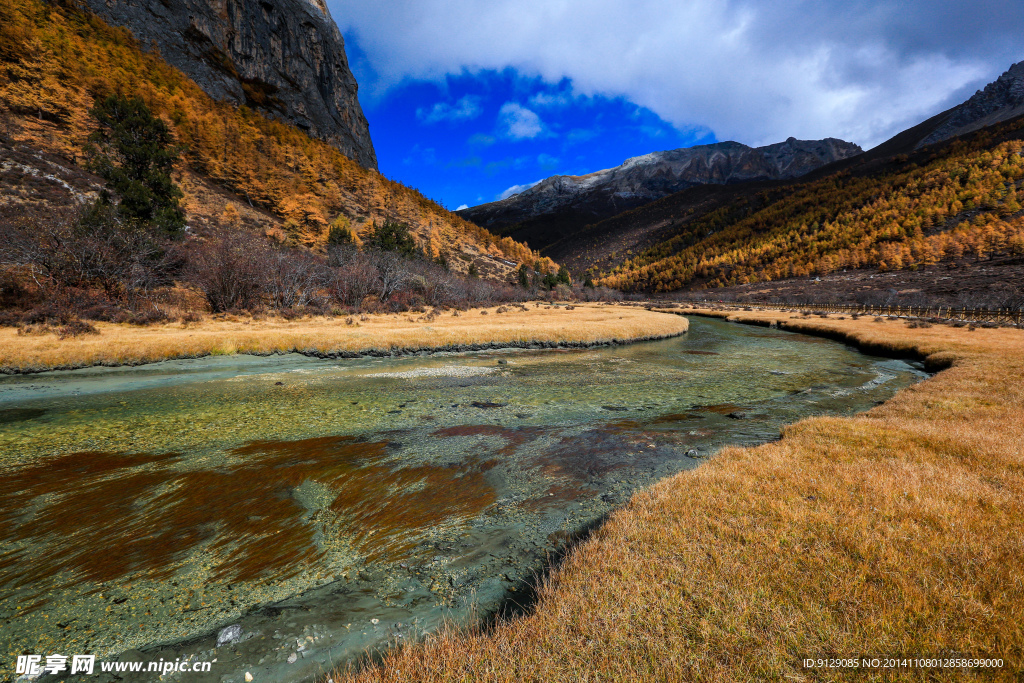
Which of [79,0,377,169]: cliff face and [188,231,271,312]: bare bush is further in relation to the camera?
[79,0,377,169]: cliff face

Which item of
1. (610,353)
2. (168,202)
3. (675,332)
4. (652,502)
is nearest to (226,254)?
(168,202)

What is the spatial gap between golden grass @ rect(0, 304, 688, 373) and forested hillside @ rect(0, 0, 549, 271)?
117ft

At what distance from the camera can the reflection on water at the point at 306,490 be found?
515 centimetres

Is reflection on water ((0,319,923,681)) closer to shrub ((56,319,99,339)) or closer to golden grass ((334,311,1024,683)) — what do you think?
golden grass ((334,311,1024,683))

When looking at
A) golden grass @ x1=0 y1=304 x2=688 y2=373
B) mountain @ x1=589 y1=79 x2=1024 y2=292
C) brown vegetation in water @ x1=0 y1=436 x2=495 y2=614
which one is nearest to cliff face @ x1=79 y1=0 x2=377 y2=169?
golden grass @ x1=0 y1=304 x2=688 y2=373

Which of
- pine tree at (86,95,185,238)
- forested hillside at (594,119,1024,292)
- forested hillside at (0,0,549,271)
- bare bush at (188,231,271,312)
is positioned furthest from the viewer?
forested hillside at (594,119,1024,292)

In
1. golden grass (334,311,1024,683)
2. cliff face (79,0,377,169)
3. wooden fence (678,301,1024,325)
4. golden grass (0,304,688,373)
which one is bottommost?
wooden fence (678,301,1024,325)

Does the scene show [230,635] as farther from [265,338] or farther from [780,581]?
[265,338]

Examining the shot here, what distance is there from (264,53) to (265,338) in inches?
4703

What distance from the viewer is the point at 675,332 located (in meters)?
42.8

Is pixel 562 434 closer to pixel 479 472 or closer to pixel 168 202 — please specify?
pixel 479 472

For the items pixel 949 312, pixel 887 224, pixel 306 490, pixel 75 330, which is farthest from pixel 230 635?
pixel 887 224

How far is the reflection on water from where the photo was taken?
5152 mm

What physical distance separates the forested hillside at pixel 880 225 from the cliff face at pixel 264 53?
12929cm
